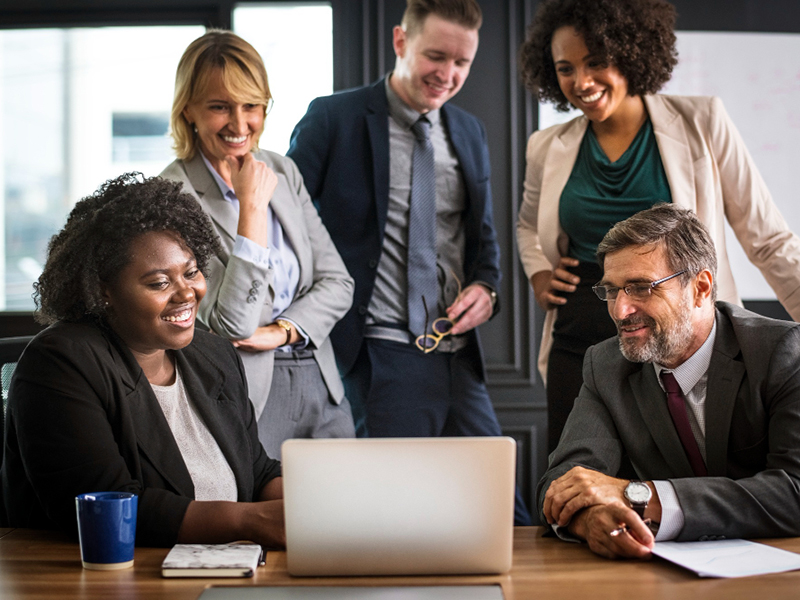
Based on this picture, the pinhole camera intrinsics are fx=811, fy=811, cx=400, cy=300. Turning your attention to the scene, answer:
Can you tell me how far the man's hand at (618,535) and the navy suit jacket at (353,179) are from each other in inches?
58.3

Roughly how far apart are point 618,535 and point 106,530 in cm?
82

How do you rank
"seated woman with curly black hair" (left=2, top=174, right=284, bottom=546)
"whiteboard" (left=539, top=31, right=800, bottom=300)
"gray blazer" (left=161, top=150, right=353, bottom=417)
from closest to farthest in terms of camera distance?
"seated woman with curly black hair" (left=2, top=174, right=284, bottom=546) → "gray blazer" (left=161, top=150, right=353, bottom=417) → "whiteboard" (left=539, top=31, right=800, bottom=300)

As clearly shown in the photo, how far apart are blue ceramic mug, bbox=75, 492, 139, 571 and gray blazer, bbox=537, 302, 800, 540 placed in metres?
0.80

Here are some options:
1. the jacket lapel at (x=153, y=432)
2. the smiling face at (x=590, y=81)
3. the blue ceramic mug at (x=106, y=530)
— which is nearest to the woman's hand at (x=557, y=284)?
the smiling face at (x=590, y=81)

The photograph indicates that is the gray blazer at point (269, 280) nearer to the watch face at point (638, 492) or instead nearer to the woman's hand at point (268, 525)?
the woman's hand at point (268, 525)

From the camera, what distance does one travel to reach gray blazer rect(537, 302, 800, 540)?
1.45m

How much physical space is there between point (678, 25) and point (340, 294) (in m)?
2.24

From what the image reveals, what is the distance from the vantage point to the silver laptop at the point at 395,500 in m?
1.17

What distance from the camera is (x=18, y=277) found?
149 inches

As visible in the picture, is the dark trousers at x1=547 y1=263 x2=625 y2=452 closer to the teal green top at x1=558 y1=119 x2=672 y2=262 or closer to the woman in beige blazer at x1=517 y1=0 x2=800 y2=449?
the woman in beige blazer at x1=517 y1=0 x2=800 y2=449

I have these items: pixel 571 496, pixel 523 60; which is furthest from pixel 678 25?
pixel 571 496

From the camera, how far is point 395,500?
117 centimetres

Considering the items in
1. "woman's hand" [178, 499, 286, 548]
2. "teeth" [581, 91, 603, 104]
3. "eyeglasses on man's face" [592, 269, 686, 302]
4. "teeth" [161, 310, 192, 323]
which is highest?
"teeth" [581, 91, 603, 104]

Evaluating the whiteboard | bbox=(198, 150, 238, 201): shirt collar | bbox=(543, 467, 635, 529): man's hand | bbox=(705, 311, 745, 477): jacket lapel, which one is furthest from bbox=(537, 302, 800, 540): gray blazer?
the whiteboard
